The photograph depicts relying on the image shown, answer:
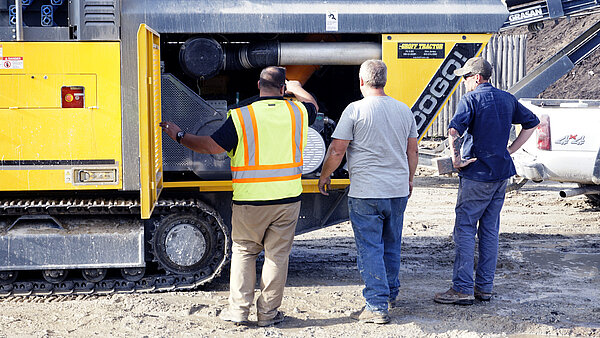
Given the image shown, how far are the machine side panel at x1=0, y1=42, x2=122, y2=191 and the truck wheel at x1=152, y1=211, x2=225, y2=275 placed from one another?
26.5 inches

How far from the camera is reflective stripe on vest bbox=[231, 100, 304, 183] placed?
199 inches

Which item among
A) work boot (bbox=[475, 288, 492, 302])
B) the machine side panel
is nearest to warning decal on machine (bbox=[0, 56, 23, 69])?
the machine side panel

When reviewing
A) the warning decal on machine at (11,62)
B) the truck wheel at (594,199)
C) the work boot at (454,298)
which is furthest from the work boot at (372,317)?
the truck wheel at (594,199)

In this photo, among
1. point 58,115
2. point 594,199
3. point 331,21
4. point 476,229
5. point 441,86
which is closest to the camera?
point 58,115

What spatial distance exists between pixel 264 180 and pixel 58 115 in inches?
66.9

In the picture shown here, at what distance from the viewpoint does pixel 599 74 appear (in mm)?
21500

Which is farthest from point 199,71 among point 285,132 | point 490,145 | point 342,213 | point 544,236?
point 544,236

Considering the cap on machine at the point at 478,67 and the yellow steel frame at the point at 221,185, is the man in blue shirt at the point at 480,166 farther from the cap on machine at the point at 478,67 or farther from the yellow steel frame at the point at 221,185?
the yellow steel frame at the point at 221,185

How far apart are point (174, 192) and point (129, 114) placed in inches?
32.3

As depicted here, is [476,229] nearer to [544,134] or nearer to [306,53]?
[306,53]

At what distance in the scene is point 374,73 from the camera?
17.2ft

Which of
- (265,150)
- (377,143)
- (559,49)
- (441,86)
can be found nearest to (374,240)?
(377,143)

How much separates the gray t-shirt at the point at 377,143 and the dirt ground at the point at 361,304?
95 centimetres

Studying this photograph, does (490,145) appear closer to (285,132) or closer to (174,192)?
(285,132)
